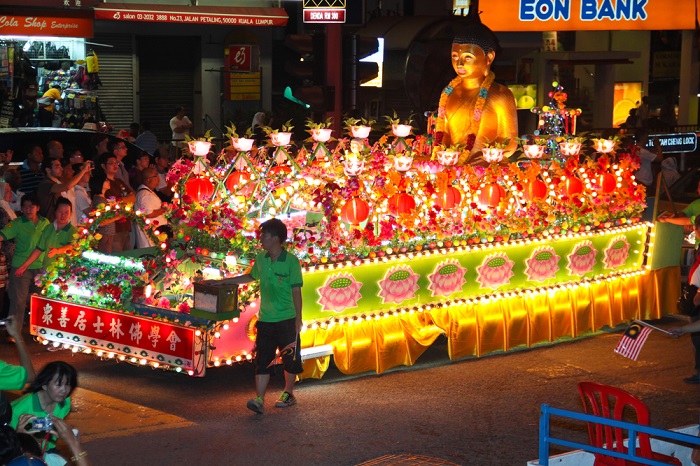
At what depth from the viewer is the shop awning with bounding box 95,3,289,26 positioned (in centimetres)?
2184

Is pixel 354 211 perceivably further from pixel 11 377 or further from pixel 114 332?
pixel 11 377

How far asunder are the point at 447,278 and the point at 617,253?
2.33 m

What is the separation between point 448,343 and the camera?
1060 centimetres

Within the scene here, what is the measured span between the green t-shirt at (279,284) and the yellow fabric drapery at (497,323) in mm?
924

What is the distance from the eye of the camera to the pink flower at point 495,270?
1091 cm

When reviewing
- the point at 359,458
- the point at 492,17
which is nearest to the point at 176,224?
the point at 359,458

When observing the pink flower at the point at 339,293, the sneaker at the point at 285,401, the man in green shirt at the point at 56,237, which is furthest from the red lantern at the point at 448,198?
the man in green shirt at the point at 56,237

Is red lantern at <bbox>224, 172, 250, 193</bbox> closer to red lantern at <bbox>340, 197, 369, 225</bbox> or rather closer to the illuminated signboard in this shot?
red lantern at <bbox>340, 197, 369, 225</bbox>

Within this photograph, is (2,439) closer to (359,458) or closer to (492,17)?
(359,458)

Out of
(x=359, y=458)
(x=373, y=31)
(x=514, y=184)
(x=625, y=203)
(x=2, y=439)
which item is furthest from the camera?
(x=373, y=31)

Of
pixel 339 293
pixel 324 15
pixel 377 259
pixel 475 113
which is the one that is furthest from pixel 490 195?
pixel 324 15

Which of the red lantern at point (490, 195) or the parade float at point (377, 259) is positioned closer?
the parade float at point (377, 259)

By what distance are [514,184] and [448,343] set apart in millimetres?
1818

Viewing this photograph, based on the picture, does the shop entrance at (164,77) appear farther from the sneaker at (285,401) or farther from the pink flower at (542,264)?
the sneaker at (285,401)
